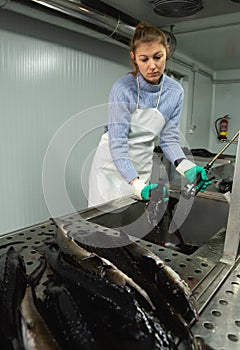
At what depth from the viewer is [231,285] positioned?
0.63 meters

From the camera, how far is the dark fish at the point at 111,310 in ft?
1.26

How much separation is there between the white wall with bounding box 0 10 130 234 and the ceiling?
47 centimetres

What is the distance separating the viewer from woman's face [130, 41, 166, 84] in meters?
1.17

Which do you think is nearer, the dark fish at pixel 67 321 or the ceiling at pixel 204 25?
the dark fish at pixel 67 321

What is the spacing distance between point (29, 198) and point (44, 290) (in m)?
A: 1.69

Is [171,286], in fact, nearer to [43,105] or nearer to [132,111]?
[132,111]

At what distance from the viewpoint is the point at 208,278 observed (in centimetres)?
65

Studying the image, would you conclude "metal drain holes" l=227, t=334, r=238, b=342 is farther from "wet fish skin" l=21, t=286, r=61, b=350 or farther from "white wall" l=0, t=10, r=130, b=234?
"white wall" l=0, t=10, r=130, b=234

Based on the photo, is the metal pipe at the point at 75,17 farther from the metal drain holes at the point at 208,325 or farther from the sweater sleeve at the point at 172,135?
the metal drain holes at the point at 208,325

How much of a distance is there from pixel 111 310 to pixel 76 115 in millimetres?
2007

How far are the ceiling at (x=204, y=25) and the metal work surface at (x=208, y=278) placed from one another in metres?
1.81

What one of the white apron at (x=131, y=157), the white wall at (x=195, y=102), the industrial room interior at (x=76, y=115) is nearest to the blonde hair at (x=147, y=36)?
the white apron at (x=131, y=157)

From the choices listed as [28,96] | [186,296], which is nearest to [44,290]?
[186,296]

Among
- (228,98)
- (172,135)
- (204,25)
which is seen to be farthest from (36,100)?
(228,98)
